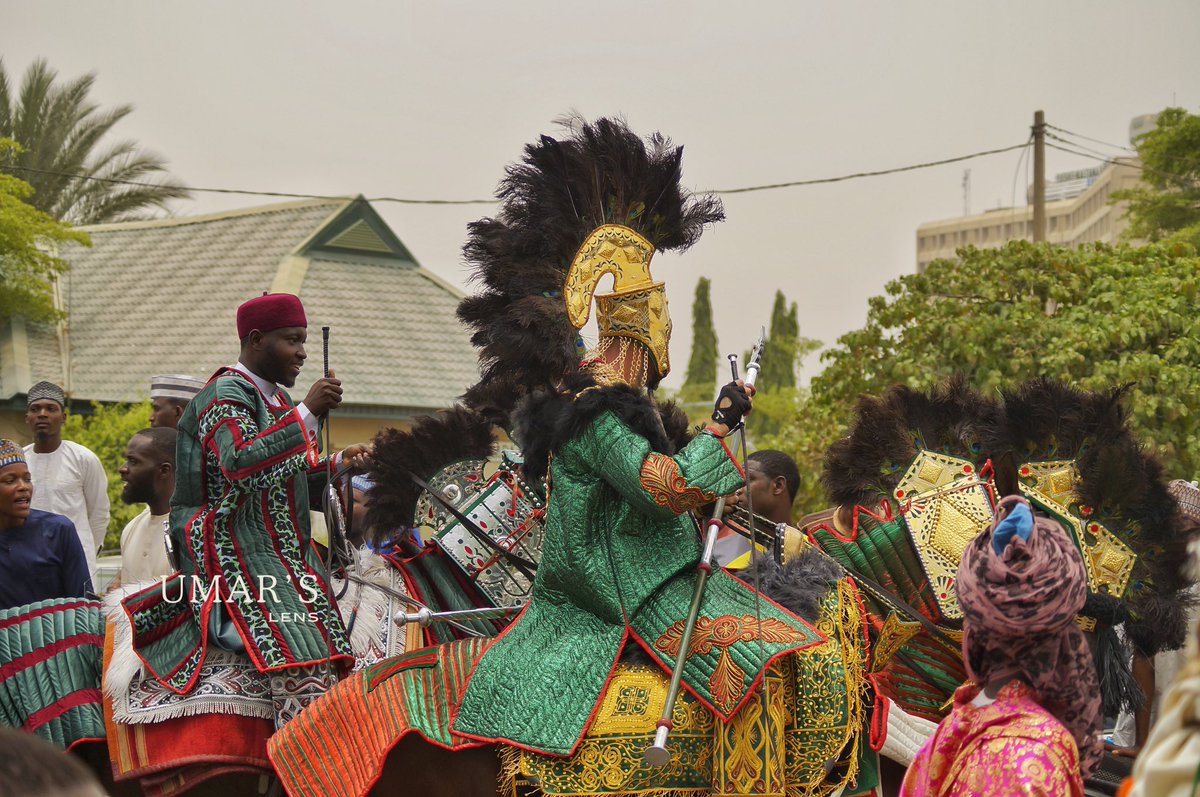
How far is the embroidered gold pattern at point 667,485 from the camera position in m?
4.69

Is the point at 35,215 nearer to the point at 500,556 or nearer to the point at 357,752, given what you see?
the point at 500,556

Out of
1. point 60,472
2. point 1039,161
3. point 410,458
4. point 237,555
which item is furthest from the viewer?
point 1039,161

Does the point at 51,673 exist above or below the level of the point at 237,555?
below

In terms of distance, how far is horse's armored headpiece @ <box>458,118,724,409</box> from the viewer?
5.15 m

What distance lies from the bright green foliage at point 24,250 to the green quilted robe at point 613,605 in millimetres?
17606

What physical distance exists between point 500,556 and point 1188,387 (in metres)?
6.67

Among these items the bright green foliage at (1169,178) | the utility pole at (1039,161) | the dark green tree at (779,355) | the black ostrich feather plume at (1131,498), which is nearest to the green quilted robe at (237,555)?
the black ostrich feather plume at (1131,498)

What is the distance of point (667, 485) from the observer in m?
4.69

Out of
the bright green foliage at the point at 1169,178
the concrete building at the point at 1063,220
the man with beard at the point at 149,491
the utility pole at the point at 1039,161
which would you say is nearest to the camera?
the man with beard at the point at 149,491

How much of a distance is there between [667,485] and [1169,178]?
2186 cm

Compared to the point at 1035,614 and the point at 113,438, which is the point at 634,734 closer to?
the point at 1035,614

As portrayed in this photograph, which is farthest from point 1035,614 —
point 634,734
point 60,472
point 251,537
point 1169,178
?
point 1169,178

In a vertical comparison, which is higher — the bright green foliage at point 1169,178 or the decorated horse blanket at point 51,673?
the bright green foliage at point 1169,178

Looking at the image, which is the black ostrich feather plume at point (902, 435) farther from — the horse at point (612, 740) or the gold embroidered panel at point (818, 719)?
the gold embroidered panel at point (818, 719)
